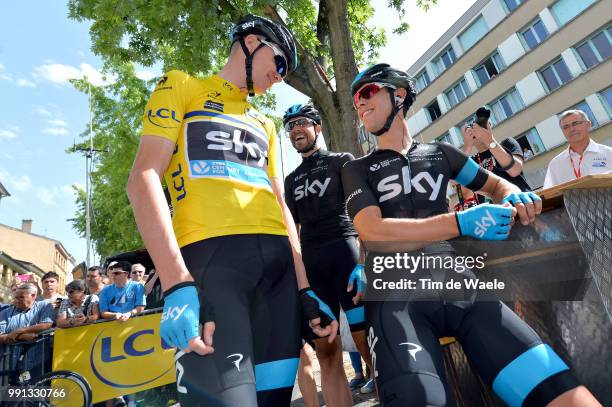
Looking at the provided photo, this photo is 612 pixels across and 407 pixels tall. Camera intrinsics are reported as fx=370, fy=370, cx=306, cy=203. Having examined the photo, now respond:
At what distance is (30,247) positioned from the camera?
2170 inches

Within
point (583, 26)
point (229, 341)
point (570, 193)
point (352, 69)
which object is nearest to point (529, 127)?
point (583, 26)

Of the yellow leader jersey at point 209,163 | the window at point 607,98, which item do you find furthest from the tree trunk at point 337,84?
the window at point 607,98

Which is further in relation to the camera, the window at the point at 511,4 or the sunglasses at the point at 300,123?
the window at the point at 511,4

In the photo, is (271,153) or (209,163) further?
(271,153)

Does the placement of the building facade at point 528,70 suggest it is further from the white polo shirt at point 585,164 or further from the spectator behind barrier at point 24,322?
the spectator behind barrier at point 24,322

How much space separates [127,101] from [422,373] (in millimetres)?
20891

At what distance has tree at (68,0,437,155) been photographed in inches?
293

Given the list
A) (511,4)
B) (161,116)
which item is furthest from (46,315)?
(511,4)

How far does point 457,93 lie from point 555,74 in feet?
27.2

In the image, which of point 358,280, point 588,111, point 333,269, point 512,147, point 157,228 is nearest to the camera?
point 157,228

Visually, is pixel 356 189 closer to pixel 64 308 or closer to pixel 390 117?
pixel 390 117

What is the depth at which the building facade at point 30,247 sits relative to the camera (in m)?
51.0

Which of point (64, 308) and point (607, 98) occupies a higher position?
point (607, 98)

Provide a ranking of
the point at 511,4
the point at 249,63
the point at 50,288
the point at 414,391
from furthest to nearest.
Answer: the point at 511,4
the point at 50,288
the point at 249,63
the point at 414,391
